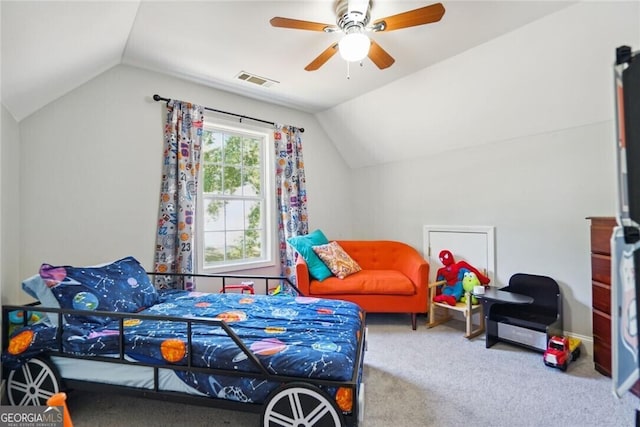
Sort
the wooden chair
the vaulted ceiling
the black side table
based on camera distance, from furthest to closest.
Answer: the wooden chair → the black side table → the vaulted ceiling

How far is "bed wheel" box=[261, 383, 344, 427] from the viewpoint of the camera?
1.37 meters

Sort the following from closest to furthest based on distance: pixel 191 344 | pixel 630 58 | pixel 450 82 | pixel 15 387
Result: pixel 630 58 → pixel 191 344 → pixel 15 387 → pixel 450 82

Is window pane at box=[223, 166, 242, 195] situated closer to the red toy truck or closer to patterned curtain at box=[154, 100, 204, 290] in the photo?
patterned curtain at box=[154, 100, 204, 290]

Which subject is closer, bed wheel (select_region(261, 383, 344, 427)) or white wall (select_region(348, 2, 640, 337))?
bed wheel (select_region(261, 383, 344, 427))

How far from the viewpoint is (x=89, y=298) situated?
1832 mm

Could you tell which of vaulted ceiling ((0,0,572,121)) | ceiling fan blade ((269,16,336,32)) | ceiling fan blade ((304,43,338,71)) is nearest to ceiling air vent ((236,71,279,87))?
vaulted ceiling ((0,0,572,121))

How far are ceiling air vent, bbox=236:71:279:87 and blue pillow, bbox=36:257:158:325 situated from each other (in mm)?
1975

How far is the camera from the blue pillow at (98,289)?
178cm

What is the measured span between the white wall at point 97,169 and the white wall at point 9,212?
0.37 ft

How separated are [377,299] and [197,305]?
1.75 meters

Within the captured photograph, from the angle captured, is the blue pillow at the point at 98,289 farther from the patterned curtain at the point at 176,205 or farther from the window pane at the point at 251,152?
the window pane at the point at 251,152

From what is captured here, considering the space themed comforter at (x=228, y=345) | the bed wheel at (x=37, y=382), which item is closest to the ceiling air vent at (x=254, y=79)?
the space themed comforter at (x=228, y=345)

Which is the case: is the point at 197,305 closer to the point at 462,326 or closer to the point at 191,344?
the point at 191,344

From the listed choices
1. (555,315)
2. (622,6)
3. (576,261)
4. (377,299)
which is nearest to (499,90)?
(622,6)
